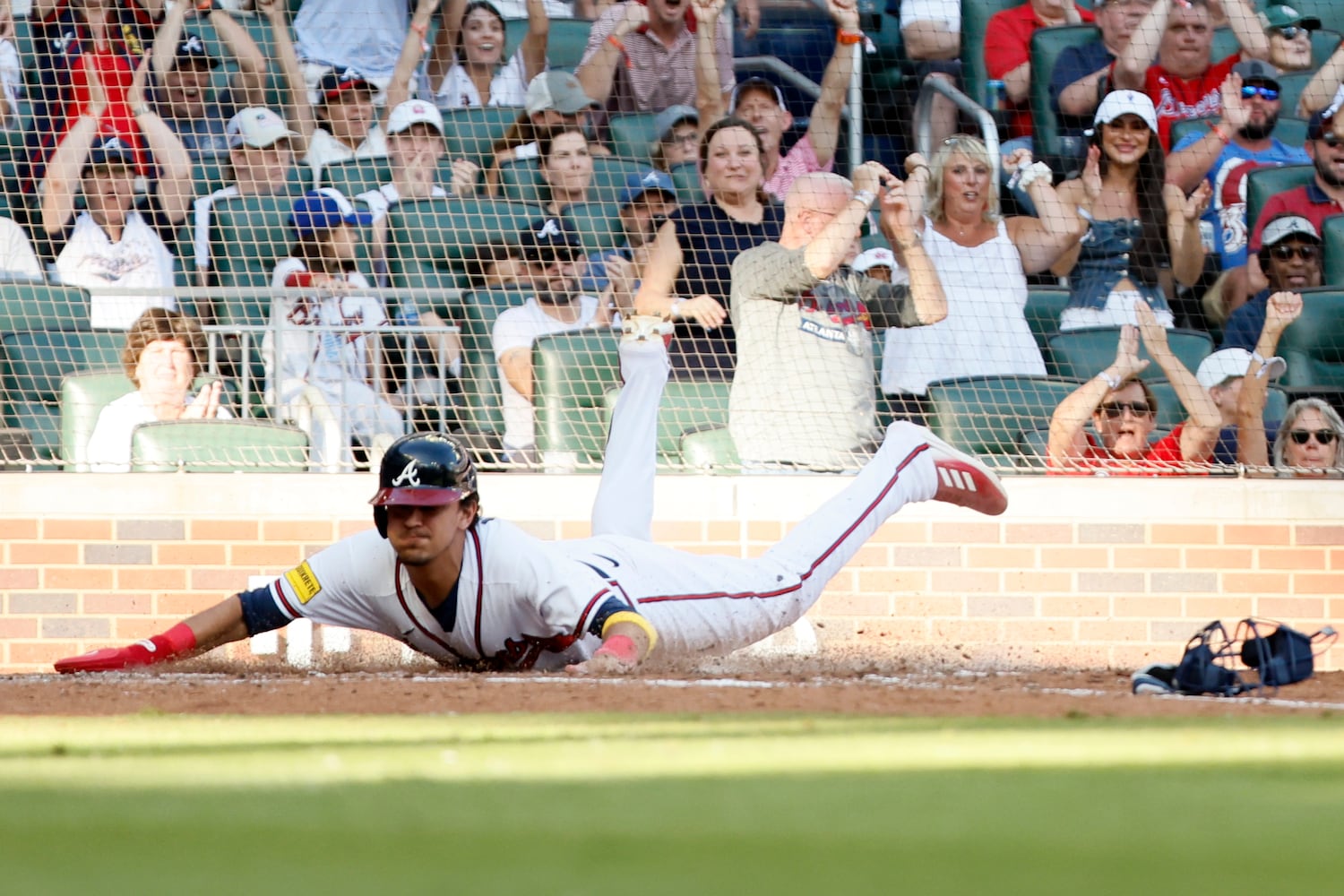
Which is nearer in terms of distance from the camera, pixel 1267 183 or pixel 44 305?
pixel 44 305

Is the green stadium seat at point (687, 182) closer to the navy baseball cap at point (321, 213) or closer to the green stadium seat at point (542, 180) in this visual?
the green stadium seat at point (542, 180)

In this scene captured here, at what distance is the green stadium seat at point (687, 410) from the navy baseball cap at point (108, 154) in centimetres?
275

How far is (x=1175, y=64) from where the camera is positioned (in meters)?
8.62

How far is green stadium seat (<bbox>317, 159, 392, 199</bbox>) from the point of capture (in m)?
8.03

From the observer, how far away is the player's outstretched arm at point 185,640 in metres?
4.47

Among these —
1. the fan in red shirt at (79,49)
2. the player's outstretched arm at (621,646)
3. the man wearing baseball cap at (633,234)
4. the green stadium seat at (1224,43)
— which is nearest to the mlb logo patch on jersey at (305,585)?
the player's outstretched arm at (621,646)

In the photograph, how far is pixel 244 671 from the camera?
193 inches

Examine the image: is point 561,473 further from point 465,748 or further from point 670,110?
point 465,748

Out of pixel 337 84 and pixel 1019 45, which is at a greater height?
pixel 1019 45

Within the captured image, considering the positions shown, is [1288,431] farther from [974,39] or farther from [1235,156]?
[974,39]

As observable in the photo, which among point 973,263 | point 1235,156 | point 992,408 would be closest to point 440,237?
point 973,263

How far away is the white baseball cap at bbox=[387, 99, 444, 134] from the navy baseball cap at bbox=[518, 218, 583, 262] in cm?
82

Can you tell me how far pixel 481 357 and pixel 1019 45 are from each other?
3.50 m

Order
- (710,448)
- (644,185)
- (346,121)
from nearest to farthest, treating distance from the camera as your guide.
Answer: (710,448)
(644,185)
(346,121)
